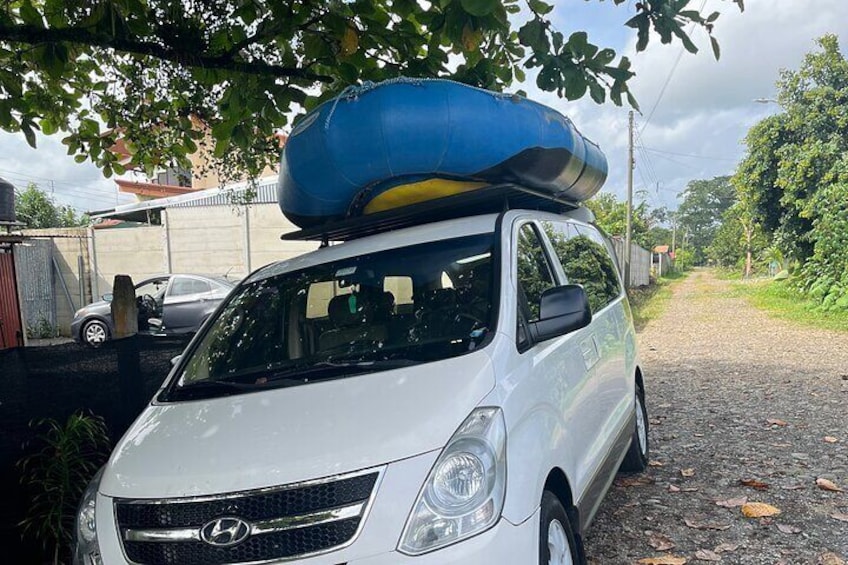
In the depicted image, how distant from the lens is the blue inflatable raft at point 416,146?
2877 mm

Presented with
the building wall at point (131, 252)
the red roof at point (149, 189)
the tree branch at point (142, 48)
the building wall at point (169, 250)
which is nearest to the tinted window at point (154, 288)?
the building wall at point (169, 250)

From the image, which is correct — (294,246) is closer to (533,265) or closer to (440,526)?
(533,265)

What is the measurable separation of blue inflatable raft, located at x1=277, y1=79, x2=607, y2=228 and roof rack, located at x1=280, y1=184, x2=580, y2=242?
9cm

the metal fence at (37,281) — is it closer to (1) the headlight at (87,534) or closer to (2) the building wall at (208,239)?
(2) the building wall at (208,239)

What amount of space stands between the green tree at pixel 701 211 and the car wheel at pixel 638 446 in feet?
317

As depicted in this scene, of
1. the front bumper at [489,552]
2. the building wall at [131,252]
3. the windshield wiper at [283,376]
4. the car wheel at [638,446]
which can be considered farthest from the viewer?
the building wall at [131,252]

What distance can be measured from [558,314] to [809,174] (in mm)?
16419

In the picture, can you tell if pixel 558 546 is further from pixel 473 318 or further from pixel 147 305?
pixel 147 305

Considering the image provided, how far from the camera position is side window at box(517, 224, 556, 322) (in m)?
2.72

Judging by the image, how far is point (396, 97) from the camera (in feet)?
9.61

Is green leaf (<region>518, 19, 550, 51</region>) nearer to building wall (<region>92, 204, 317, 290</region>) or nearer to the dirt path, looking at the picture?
the dirt path

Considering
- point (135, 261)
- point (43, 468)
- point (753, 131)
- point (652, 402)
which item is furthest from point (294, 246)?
point (753, 131)

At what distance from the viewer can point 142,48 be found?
442 cm

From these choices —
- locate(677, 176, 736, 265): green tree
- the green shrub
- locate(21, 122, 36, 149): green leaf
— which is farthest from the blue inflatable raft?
locate(677, 176, 736, 265): green tree
